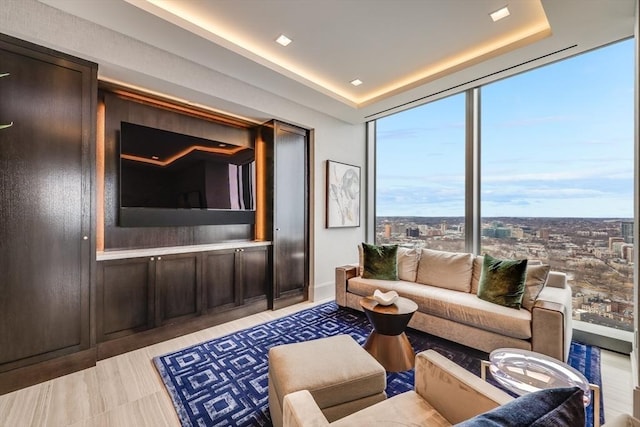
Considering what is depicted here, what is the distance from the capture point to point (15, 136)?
2090mm

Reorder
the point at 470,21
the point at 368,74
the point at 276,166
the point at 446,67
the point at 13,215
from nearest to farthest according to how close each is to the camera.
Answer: the point at 13,215, the point at 470,21, the point at 446,67, the point at 368,74, the point at 276,166

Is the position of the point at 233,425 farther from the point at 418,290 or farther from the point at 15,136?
the point at 15,136

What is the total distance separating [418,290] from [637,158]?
2120 mm

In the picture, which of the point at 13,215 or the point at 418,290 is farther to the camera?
the point at 418,290

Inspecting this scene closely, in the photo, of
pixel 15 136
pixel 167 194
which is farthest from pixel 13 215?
pixel 167 194

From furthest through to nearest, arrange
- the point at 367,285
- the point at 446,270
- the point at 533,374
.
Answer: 1. the point at 367,285
2. the point at 446,270
3. the point at 533,374

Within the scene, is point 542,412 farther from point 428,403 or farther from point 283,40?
point 283,40

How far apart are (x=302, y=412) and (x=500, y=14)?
131 inches

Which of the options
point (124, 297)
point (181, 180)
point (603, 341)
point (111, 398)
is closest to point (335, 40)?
point (181, 180)

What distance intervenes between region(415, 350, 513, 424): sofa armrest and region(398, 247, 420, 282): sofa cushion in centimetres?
239

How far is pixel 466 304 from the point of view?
9.00 feet

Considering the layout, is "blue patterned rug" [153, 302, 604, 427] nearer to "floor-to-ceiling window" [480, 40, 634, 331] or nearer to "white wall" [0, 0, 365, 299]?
"floor-to-ceiling window" [480, 40, 634, 331]

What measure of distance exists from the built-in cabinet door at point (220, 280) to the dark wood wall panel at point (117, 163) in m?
0.35

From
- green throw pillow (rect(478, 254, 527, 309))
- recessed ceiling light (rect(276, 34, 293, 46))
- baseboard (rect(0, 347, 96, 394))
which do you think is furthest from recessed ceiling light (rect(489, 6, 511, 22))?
baseboard (rect(0, 347, 96, 394))
